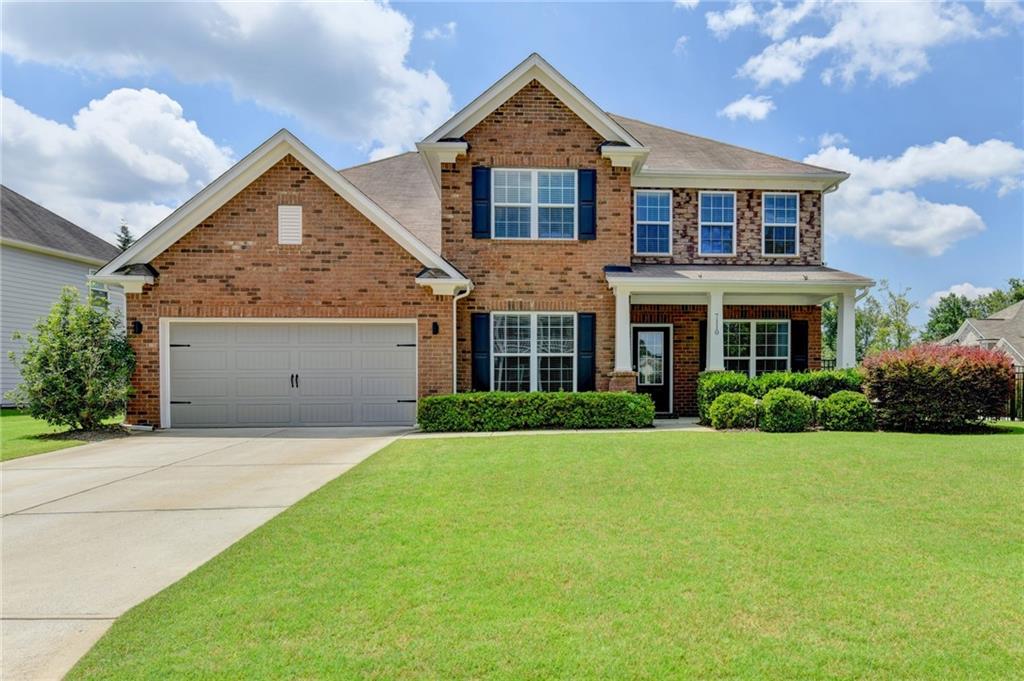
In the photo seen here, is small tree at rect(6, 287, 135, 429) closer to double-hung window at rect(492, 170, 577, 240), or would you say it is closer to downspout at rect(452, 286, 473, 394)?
downspout at rect(452, 286, 473, 394)

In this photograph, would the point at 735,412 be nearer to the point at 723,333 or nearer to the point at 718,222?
the point at 723,333

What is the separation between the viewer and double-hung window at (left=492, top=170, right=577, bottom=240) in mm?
13055

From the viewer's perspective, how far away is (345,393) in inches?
489

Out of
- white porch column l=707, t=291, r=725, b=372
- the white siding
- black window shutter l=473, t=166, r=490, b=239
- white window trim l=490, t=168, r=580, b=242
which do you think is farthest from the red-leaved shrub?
the white siding

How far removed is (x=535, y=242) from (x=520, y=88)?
11.8 feet

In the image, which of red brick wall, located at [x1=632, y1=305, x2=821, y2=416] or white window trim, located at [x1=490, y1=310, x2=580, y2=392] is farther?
red brick wall, located at [x1=632, y1=305, x2=821, y2=416]

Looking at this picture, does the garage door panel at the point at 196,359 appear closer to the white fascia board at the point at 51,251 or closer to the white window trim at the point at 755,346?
the white fascia board at the point at 51,251

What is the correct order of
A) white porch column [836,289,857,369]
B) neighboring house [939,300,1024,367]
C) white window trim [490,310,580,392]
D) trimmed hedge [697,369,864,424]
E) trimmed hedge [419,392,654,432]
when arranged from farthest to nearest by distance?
neighboring house [939,300,1024,367] < white porch column [836,289,857,369] < white window trim [490,310,580,392] < trimmed hedge [697,369,864,424] < trimmed hedge [419,392,654,432]

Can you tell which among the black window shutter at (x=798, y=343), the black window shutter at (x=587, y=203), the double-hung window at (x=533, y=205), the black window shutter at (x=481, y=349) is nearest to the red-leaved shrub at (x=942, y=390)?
the black window shutter at (x=798, y=343)

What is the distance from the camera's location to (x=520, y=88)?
42.9 feet

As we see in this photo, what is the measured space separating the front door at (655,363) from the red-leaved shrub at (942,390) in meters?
4.87

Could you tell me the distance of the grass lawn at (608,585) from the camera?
297 centimetres

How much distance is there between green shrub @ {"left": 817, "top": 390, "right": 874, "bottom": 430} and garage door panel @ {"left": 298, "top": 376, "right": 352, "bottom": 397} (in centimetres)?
986

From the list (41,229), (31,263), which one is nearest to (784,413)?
(31,263)
